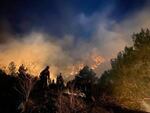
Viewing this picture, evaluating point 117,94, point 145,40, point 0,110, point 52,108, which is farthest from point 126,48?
point 0,110

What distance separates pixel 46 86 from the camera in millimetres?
48031

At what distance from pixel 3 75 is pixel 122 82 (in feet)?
70.1

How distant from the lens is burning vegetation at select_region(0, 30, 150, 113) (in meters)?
42.2

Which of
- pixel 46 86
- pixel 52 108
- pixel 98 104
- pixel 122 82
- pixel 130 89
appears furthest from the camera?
pixel 122 82

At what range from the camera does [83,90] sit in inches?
2128

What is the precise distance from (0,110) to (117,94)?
22769mm

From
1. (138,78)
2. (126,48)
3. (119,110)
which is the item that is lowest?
(119,110)

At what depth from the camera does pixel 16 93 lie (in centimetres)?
4556

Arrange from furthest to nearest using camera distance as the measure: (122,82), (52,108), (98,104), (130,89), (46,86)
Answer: (122,82), (130,89), (46,86), (98,104), (52,108)

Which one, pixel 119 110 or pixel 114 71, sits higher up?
pixel 114 71

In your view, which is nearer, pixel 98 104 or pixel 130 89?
pixel 98 104

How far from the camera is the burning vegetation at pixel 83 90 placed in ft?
138

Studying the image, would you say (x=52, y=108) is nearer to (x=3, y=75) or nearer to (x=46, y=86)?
(x=46, y=86)

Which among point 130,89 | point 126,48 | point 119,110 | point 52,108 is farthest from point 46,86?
point 126,48
